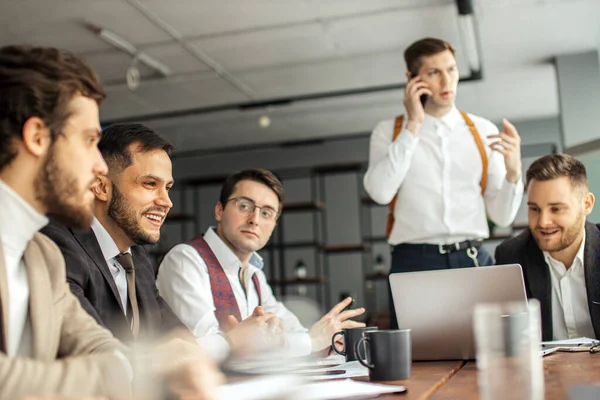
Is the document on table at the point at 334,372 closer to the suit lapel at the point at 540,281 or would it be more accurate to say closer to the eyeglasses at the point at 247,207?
the suit lapel at the point at 540,281

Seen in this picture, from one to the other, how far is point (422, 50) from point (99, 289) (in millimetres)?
1767

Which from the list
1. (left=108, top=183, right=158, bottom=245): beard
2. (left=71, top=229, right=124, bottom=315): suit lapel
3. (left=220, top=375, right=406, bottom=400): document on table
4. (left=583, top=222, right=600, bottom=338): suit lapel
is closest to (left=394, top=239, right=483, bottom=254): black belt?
(left=583, top=222, right=600, bottom=338): suit lapel

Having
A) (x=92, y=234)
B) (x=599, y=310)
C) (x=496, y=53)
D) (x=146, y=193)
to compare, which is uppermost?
(x=496, y=53)

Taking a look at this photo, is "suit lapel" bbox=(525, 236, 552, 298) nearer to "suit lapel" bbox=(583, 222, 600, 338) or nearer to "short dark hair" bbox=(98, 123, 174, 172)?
"suit lapel" bbox=(583, 222, 600, 338)

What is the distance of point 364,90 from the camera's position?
6.36m

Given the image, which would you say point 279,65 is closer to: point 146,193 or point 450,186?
point 450,186

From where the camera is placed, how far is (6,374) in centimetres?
94

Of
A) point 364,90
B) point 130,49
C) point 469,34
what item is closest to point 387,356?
point 469,34

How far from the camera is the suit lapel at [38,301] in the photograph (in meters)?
1.11

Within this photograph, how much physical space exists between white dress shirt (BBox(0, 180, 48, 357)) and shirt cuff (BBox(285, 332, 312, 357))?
37.6 inches

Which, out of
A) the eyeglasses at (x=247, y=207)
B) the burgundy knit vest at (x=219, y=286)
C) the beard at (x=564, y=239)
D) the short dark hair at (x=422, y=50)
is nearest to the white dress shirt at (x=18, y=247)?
the burgundy knit vest at (x=219, y=286)

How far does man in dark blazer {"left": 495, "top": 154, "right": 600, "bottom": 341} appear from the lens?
2266 mm

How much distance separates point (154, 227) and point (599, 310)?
1429 millimetres

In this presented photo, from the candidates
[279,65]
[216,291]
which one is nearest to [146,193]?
[216,291]
